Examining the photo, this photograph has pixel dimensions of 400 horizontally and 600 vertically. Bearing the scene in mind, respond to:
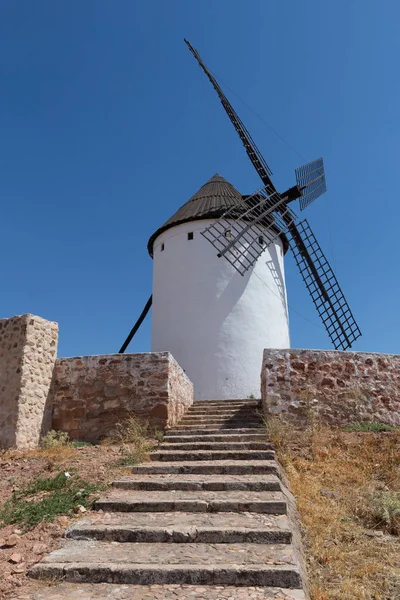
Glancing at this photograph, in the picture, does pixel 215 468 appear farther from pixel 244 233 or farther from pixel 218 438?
pixel 244 233

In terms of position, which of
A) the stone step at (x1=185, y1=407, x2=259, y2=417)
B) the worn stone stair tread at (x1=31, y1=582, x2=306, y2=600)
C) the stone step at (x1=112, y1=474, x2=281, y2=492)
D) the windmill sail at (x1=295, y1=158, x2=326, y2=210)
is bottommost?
the worn stone stair tread at (x1=31, y1=582, x2=306, y2=600)

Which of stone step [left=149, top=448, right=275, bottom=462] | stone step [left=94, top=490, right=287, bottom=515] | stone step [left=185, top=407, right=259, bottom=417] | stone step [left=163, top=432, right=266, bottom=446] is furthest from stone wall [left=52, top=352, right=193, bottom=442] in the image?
stone step [left=94, top=490, right=287, bottom=515]

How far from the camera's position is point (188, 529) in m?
3.78

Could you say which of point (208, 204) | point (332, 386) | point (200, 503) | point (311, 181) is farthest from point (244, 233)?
point (200, 503)

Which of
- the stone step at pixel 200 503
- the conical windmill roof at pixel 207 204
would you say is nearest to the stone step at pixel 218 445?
the stone step at pixel 200 503

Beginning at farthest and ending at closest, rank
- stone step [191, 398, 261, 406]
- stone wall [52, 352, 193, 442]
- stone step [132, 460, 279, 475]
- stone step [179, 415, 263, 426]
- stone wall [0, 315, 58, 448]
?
1. stone step [191, 398, 261, 406]
2. stone step [179, 415, 263, 426]
3. stone wall [52, 352, 193, 442]
4. stone wall [0, 315, 58, 448]
5. stone step [132, 460, 279, 475]

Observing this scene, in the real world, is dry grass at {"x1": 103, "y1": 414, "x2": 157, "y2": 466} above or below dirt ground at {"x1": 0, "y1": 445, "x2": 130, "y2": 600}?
above

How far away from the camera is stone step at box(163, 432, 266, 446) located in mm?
6680

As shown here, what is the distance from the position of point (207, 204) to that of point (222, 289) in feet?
8.89

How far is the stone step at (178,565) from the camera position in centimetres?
308

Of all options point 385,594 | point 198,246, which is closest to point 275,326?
point 198,246

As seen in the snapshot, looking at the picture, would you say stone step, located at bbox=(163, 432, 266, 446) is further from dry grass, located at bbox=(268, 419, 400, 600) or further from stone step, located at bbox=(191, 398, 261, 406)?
stone step, located at bbox=(191, 398, 261, 406)

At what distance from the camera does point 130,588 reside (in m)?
3.05

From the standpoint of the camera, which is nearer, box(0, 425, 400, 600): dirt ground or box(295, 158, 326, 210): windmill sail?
box(0, 425, 400, 600): dirt ground
